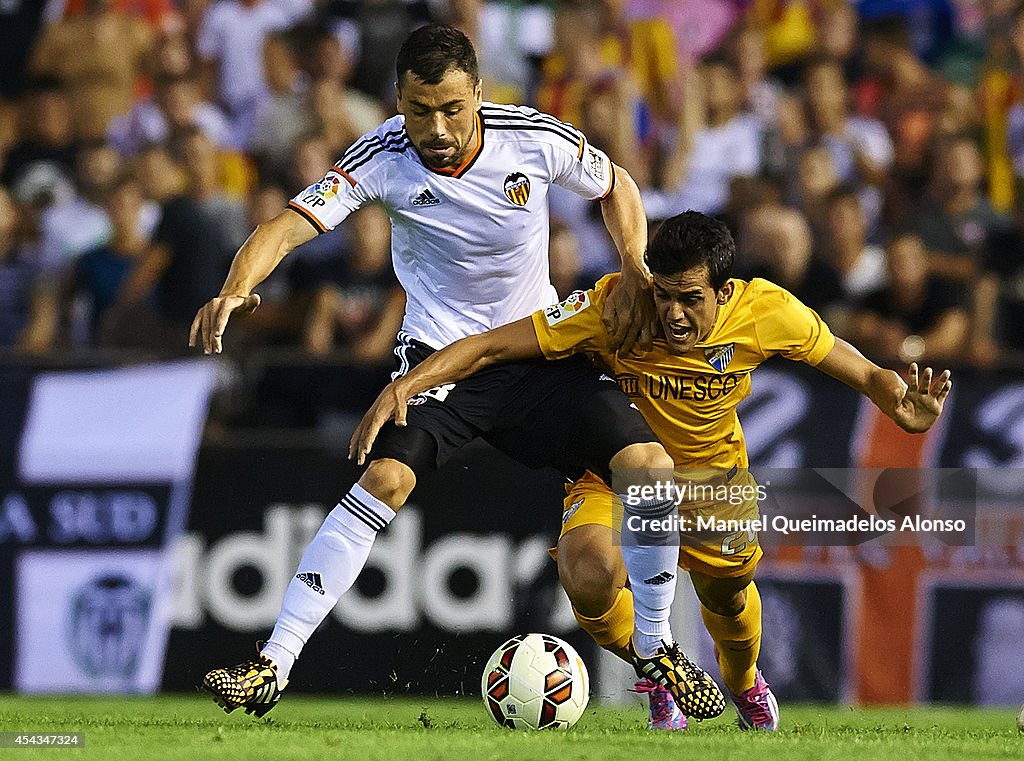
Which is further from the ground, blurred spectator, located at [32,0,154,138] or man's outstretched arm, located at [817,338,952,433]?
blurred spectator, located at [32,0,154,138]

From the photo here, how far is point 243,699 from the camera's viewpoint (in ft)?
19.6

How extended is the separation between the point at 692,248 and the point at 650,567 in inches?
50.8

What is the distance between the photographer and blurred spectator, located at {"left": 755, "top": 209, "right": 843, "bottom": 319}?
1034cm

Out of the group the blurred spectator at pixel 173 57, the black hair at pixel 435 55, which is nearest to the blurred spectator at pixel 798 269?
the black hair at pixel 435 55

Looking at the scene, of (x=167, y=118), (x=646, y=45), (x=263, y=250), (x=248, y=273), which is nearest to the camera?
(x=248, y=273)

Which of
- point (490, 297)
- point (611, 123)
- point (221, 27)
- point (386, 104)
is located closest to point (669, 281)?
point (490, 297)

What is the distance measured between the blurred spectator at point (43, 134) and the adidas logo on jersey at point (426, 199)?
644 cm

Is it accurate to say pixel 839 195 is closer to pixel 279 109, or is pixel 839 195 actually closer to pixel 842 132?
pixel 842 132

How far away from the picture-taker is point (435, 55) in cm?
631

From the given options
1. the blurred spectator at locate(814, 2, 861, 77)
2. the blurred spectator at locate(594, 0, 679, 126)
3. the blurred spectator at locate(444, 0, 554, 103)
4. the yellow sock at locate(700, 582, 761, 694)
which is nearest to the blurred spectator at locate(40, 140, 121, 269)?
the blurred spectator at locate(444, 0, 554, 103)

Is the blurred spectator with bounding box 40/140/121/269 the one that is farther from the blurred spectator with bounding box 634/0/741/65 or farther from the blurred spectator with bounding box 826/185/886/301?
the blurred spectator with bounding box 826/185/886/301

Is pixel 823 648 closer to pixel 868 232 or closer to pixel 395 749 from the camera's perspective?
pixel 868 232

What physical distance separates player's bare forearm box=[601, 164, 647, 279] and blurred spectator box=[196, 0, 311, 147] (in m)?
6.43

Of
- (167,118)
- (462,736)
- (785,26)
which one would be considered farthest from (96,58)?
(462,736)
